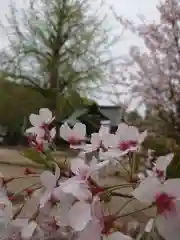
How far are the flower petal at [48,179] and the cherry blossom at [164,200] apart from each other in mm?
61

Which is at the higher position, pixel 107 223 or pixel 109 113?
pixel 107 223

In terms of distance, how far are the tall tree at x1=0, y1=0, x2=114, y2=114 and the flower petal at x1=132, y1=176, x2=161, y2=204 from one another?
47.5 inches

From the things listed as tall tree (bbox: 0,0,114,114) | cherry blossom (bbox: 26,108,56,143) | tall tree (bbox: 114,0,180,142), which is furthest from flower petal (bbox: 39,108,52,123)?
tall tree (bbox: 0,0,114,114)

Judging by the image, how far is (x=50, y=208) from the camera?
0.28m

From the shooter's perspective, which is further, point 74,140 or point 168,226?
point 74,140

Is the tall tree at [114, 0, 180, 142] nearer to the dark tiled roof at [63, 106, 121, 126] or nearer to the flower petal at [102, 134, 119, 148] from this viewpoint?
the dark tiled roof at [63, 106, 121, 126]

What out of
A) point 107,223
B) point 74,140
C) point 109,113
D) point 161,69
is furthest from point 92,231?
point 109,113

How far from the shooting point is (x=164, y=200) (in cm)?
23

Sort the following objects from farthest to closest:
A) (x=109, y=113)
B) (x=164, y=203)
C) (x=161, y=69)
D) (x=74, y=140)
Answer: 1. (x=109, y=113)
2. (x=161, y=69)
3. (x=74, y=140)
4. (x=164, y=203)

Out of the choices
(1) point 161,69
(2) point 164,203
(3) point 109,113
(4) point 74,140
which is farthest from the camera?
(3) point 109,113

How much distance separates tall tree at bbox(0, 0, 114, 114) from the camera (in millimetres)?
1488

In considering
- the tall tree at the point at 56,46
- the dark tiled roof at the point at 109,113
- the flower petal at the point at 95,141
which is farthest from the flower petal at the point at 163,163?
the tall tree at the point at 56,46

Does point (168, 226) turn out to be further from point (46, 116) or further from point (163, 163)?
point (46, 116)

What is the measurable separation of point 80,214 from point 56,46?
1.35 m
